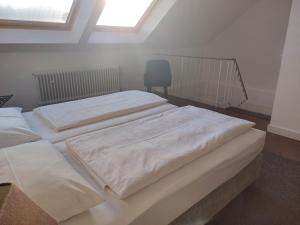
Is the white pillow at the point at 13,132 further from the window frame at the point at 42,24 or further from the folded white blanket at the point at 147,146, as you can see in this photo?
the window frame at the point at 42,24

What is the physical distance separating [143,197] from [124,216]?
0.47 feet

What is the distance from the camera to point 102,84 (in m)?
3.71

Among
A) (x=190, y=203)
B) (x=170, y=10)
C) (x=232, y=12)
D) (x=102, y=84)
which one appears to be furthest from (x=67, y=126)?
(x=232, y=12)

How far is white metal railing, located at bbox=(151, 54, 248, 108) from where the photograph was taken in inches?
190

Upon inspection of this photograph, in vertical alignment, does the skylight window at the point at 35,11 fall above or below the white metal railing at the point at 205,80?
above

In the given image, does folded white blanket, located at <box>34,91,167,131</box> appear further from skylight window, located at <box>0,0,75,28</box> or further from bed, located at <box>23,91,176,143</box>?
skylight window, located at <box>0,0,75,28</box>

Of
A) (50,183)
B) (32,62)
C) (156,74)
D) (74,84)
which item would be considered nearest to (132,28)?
(156,74)

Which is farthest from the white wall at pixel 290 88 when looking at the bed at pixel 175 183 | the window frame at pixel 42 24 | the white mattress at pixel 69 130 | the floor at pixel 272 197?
the window frame at pixel 42 24

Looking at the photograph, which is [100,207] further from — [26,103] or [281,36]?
[281,36]

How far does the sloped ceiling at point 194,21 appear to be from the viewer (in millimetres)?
3536

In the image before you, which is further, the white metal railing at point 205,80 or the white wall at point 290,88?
the white metal railing at point 205,80

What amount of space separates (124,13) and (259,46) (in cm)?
269

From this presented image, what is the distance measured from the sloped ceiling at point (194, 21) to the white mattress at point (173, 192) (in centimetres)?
254

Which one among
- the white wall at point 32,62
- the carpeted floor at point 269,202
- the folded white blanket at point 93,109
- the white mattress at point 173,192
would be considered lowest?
the carpeted floor at point 269,202
